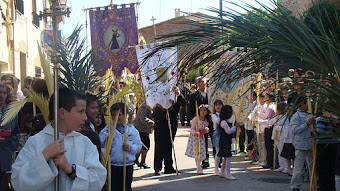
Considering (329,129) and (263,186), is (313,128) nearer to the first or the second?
(329,129)

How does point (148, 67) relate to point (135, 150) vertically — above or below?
above

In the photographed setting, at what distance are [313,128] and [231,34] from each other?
11.5 feet

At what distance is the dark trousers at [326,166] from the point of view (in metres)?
7.04

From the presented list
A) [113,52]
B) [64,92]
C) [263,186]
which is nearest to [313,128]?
[263,186]

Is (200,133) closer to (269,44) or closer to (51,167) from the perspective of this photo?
(269,44)

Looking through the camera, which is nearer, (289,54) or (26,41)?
(289,54)

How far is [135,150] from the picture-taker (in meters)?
6.09

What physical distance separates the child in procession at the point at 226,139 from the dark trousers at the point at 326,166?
6.99ft

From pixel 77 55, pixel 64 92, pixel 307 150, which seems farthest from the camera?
pixel 307 150

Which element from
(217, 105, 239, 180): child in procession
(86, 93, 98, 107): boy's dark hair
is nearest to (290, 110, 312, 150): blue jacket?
(217, 105, 239, 180): child in procession

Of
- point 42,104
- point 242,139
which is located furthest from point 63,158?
point 242,139

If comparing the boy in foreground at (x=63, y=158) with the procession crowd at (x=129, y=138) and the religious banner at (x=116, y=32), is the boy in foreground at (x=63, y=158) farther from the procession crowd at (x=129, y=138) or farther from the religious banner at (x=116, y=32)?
the religious banner at (x=116, y=32)

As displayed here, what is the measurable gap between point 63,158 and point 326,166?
16.8 feet

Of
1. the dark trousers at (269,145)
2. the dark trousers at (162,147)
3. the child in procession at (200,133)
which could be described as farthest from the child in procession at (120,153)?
the dark trousers at (269,145)
